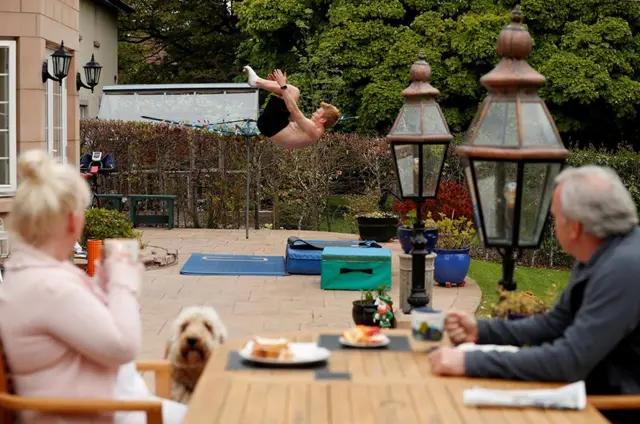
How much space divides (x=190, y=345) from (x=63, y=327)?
1498mm

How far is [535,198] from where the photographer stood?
4539mm

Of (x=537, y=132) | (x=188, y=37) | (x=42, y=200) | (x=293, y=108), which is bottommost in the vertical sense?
(x=42, y=200)

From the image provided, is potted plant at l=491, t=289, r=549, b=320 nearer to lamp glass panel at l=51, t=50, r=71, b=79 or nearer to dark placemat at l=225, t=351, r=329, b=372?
dark placemat at l=225, t=351, r=329, b=372

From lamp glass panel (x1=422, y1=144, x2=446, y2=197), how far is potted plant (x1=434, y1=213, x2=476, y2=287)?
5132 millimetres

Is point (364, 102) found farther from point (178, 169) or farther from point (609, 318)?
point (609, 318)

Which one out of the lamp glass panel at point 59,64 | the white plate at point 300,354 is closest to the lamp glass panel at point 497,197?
the white plate at point 300,354

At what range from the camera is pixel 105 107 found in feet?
88.1

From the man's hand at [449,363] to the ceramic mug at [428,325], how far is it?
1.49 ft

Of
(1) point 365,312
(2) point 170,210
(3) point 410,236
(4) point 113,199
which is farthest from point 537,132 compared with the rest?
(4) point 113,199

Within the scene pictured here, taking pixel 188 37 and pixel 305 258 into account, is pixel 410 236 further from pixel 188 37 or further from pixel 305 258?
pixel 188 37

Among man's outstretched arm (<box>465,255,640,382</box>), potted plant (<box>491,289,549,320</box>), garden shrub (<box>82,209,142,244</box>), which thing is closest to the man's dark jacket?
man's outstretched arm (<box>465,255,640,382</box>)

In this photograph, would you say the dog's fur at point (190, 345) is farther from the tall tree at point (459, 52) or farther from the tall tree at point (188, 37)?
the tall tree at point (188, 37)

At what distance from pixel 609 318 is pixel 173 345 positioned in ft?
7.25

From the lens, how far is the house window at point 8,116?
41.8ft
